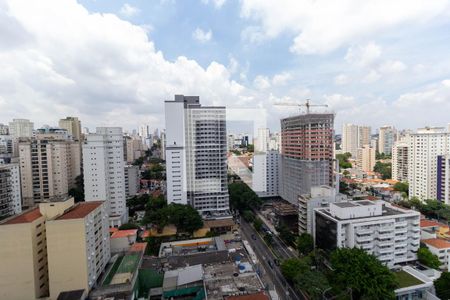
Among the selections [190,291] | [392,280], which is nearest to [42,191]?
[190,291]

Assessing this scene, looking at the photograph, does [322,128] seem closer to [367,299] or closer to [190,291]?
[367,299]

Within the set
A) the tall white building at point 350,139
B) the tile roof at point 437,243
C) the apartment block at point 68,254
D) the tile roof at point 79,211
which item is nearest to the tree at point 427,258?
the tile roof at point 437,243

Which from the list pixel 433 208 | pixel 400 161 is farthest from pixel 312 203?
pixel 400 161

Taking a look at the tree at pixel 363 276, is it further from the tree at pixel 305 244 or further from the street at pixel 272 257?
the tree at pixel 305 244

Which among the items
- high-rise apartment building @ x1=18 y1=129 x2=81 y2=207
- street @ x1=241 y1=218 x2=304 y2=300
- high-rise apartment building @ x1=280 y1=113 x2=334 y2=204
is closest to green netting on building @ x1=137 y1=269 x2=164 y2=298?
street @ x1=241 y1=218 x2=304 y2=300

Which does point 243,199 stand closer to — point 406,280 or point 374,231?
point 374,231

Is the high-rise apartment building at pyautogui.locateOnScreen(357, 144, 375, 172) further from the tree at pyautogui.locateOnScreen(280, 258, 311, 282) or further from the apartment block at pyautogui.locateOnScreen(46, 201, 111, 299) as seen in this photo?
the apartment block at pyautogui.locateOnScreen(46, 201, 111, 299)
